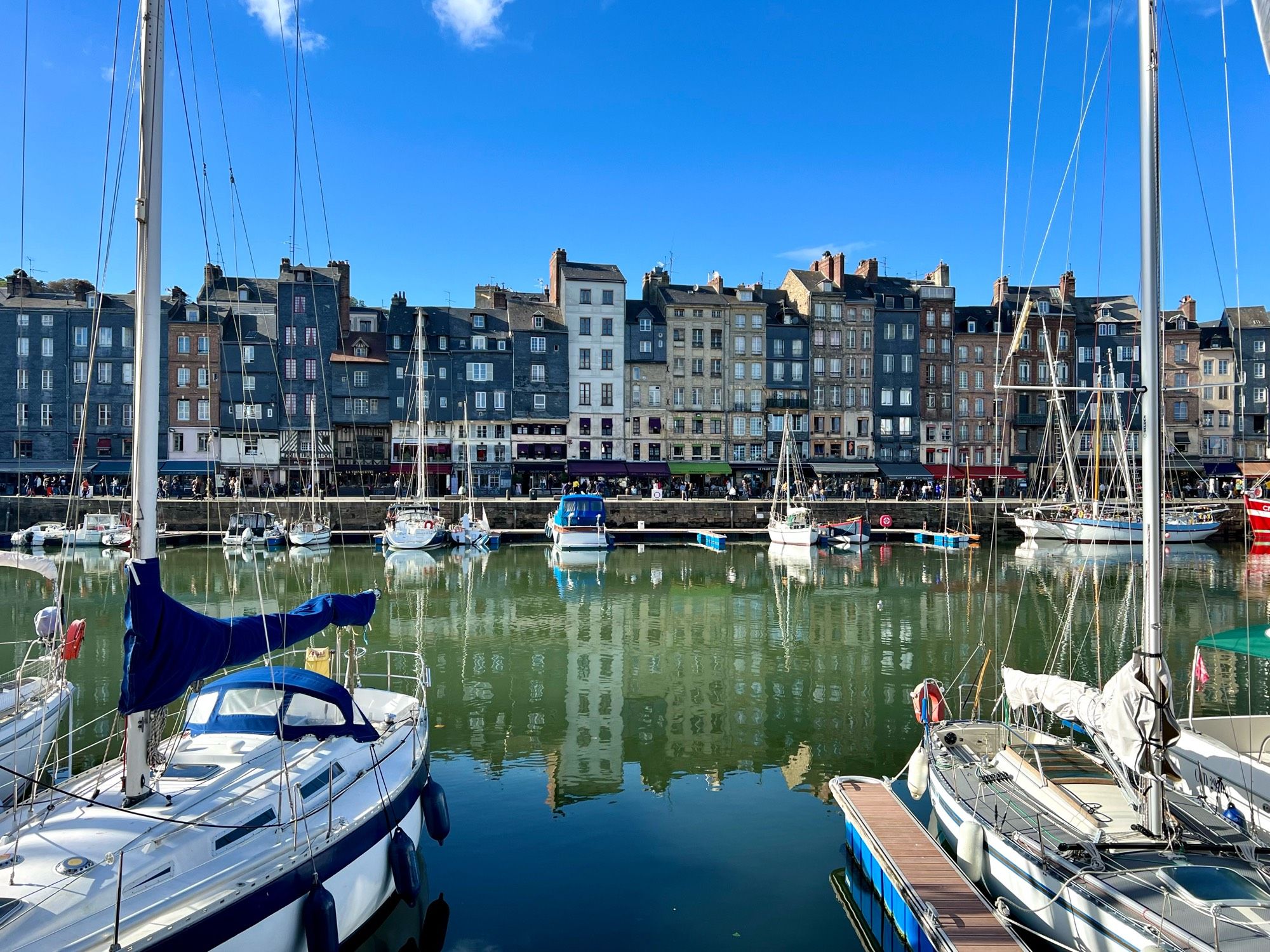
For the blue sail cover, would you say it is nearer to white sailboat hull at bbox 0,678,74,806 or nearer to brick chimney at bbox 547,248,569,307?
white sailboat hull at bbox 0,678,74,806

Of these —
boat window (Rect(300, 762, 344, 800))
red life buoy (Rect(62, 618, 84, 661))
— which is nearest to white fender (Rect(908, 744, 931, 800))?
boat window (Rect(300, 762, 344, 800))

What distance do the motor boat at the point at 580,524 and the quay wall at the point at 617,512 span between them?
8.05m

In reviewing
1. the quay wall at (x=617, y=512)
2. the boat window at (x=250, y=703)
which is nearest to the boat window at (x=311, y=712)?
the boat window at (x=250, y=703)

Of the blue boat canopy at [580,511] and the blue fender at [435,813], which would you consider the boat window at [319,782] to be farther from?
the blue boat canopy at [580,511]

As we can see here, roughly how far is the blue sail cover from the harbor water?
52.0 inches

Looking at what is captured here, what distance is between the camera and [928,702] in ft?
→ 41.1

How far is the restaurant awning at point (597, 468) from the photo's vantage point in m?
62.7

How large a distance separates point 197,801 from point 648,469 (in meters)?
55.9

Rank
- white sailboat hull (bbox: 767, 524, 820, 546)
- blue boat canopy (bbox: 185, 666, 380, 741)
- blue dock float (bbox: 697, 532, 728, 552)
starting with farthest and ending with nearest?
1. blue dock float (bbox: 697, 532, 728, 552)
2. white sailboat hull (bbox: 767, 524, 820, 546)
3. blue boat canopy (bbox: 185, 666, 380, 741)

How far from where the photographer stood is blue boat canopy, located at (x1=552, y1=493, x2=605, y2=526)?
153 feet

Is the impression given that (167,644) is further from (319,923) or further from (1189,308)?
(1189,308)

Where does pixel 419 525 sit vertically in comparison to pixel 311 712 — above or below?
above

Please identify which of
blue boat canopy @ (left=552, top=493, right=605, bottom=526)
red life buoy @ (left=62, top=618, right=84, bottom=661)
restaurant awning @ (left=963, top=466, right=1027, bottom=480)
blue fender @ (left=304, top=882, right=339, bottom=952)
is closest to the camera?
blue fender @ (left=304, top=882, right=339, bottom=952)

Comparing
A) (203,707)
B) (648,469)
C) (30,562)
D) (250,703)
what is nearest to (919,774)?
(250,703)
